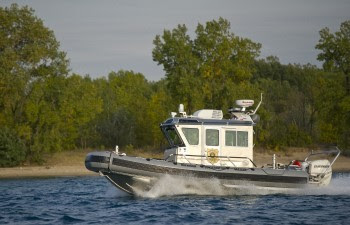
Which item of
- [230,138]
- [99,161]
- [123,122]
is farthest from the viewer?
[123,122]

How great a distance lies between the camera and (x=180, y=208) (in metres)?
24.3

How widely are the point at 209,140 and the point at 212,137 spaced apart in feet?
0.55

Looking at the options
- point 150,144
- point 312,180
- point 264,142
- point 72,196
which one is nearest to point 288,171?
point 312,180

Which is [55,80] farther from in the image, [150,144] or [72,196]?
[72,196]

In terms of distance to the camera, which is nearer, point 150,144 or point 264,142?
point 264,142

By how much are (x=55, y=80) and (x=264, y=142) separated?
63.2ft

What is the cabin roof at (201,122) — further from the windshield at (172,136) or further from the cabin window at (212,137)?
the cabin window at (212,137)

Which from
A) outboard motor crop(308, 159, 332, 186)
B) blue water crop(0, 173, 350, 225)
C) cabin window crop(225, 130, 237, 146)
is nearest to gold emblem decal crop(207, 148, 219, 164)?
cabin window crop(225, 130, 237, 146)

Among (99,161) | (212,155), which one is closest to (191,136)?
(212,155)

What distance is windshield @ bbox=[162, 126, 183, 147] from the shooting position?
2809 centimetres

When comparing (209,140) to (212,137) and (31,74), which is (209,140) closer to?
(212,137)

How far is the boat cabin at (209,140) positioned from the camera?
27906 mm

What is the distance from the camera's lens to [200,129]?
28.1 m

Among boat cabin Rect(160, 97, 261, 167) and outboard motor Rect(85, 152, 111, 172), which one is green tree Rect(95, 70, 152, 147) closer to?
boat cabin Rect(160, 97, 261, 167)
